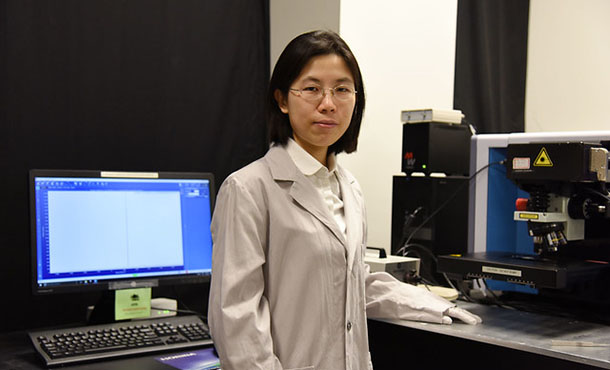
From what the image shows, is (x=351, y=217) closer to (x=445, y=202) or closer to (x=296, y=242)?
(x=296, y=242)

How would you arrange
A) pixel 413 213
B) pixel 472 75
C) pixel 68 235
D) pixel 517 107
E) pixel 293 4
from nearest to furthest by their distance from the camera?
pixel 68 235
pixel 413 213
pixel 293 4
pixel 472 75
pixel 517 107

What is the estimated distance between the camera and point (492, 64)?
11.4 ft

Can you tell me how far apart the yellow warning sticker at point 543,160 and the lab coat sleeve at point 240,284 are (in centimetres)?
73

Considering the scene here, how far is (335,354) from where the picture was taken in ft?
4.10

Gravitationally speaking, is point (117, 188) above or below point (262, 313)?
above

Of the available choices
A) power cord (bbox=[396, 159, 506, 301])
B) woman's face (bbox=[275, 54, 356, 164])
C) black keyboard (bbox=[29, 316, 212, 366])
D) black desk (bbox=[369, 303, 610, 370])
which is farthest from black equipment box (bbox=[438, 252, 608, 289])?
black keyboard (bbox=[29, 316, 212, 366])

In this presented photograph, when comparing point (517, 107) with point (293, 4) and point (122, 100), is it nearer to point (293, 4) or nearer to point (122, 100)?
point (293, 4)

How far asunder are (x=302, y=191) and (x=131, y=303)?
2.44ft

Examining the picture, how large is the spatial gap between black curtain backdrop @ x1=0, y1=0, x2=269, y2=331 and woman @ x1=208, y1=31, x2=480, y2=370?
82cm

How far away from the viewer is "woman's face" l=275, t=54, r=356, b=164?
49.9 inches

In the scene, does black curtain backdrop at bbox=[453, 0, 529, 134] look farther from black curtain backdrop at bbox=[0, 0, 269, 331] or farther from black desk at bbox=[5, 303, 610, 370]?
black desk at bbox=[5, 303, 610, 370]

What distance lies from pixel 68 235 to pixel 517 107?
9.27 feet

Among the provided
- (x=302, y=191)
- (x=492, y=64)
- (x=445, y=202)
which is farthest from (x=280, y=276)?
(x=492, y=64)

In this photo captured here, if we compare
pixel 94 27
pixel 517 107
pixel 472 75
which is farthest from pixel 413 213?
pixel 517 107
